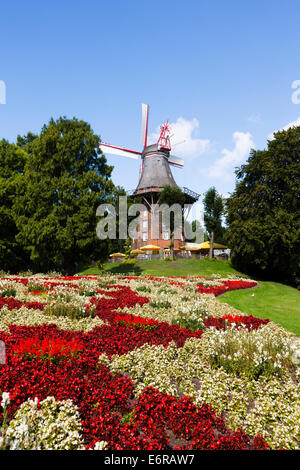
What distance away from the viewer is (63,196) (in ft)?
76.3

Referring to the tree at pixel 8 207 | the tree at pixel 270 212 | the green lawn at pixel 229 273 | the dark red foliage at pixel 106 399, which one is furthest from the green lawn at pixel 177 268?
the dark red foliage at pixel 106 399

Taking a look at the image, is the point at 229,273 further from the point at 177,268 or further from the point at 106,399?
the point at 106,399

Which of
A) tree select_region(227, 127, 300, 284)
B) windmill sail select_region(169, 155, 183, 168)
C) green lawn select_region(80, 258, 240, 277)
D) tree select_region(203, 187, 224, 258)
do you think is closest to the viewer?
tree select_region(227, 127, 300, 284)

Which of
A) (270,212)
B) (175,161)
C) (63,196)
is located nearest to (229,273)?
(270,212)

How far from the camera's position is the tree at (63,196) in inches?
901

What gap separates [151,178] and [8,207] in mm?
33284

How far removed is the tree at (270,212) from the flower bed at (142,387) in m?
22.7

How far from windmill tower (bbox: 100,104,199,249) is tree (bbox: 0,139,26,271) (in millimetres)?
22895

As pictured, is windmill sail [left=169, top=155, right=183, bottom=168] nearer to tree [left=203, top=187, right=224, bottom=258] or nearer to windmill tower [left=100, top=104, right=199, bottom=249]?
windmill tower [left=100, top=104, right=199, bottom=249]

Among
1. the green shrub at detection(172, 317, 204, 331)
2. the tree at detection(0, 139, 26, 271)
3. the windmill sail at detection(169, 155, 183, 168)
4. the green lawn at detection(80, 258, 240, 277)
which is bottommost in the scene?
the green lawn at detection(80, 258, 240, 277)

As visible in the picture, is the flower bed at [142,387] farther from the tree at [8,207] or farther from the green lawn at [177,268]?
the green lawn at [177,268]

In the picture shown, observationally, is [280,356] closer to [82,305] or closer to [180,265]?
[82,305]

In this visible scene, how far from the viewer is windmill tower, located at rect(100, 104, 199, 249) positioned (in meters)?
53.8

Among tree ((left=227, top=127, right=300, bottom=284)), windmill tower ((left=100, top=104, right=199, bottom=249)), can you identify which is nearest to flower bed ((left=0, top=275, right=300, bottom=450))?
tree ((left=227, top=127, right=300, bottom=284))
